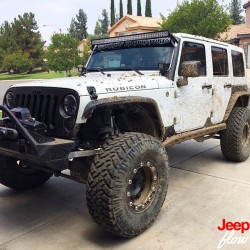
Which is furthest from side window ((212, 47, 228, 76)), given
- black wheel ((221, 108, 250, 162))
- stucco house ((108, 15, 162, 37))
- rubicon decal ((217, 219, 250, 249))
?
stucco house ((108, 15, 162, 37))

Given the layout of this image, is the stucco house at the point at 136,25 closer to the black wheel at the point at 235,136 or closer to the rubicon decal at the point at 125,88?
the black wheel at the point at 235,136

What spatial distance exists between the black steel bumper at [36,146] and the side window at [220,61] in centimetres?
285

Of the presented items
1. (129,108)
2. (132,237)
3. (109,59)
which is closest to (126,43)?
(109,59)

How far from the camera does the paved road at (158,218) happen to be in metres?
3.25

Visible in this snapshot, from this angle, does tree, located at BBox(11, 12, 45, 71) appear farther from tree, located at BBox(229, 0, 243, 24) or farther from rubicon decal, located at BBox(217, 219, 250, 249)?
rubicon decal, located at BBox(217, 219, 250, 249)

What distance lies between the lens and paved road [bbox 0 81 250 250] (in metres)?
3.25

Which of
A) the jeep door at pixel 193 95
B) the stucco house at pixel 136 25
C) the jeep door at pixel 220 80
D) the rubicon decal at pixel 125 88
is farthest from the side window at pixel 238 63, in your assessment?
the stucco house at pixel 136 25

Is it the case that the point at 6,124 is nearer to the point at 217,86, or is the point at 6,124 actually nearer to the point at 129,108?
the point at 129,108

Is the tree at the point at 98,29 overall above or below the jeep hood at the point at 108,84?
above

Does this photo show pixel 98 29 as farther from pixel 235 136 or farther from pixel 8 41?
pixel 235 136

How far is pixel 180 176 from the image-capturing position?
5.06 m

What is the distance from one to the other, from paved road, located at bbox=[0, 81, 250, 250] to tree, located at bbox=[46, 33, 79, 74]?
3342cm

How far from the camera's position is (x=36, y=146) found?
2.87m

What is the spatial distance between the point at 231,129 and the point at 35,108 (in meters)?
3.21
